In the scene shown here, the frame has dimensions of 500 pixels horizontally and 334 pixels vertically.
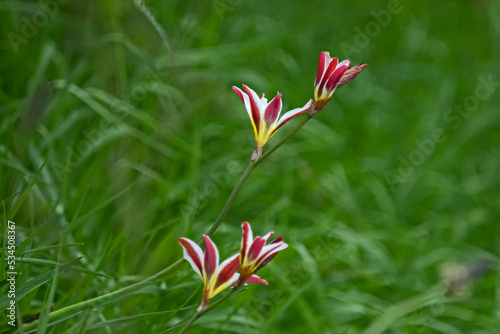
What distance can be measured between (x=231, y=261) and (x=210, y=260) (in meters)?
0.03

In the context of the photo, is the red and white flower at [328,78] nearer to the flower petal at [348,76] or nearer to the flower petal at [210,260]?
the flower petal at [348,76]

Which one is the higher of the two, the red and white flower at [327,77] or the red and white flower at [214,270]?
the red and white flower at [327,77]

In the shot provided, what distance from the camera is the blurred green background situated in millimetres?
1728

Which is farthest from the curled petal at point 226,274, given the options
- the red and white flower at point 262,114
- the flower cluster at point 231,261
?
the red and white flower at point 262,114

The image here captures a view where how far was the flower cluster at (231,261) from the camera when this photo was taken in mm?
1064

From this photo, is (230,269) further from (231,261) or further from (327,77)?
(327,77)

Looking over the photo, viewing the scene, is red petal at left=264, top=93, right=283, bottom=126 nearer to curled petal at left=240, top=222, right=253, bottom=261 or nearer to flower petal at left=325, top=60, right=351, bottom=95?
flower petal at left=325, top=60, right=351, bottom=95

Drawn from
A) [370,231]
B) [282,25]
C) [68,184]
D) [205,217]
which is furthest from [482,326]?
[282,25]

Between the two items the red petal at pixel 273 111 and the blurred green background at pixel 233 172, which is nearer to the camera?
the red petal at pixel 273 111

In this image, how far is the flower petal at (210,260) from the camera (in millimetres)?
1076

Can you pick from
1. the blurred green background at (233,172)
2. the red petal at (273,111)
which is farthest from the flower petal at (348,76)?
the blurred green background at (233,172)

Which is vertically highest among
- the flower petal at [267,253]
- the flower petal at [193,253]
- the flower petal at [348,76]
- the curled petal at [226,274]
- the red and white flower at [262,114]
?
the flower petal at [348,76]

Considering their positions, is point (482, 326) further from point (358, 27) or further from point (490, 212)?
point (358, 27)

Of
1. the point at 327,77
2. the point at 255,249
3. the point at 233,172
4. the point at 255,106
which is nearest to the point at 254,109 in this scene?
the point at 255,106
